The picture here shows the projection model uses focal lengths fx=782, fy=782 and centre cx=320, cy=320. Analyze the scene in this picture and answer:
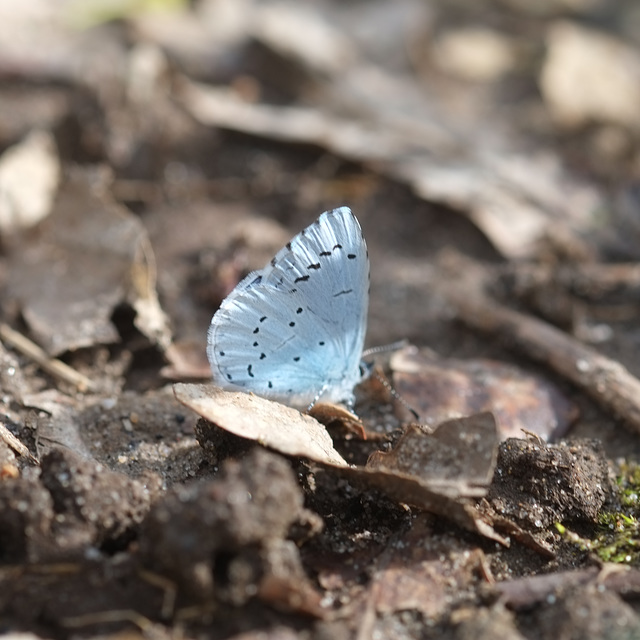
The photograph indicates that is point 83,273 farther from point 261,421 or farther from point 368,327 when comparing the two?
point 261,421

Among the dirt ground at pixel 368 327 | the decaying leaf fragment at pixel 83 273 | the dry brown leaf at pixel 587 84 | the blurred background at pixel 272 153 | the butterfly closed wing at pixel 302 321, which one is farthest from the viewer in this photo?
the dry brown leaf at pixel 587 84

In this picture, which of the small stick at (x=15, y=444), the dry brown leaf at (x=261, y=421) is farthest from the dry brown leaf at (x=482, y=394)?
the small stick at (x=15, y=444)

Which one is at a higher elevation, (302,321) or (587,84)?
(587,84)

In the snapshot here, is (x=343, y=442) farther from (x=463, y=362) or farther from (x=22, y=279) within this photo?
(x=22, y=279)

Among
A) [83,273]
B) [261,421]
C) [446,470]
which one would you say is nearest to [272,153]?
[83,273]

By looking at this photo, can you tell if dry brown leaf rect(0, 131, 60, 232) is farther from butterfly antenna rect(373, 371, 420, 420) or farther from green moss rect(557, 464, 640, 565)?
green moss rect(557, 464, 640, 565)

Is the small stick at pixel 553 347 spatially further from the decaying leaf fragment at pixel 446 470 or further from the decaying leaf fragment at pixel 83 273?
the decaying leaf fragment at pixel 83 273

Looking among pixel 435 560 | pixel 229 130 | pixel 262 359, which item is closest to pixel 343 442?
pixel 262 359
